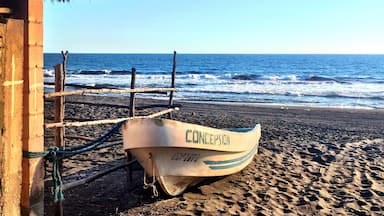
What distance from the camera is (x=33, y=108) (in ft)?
12.6

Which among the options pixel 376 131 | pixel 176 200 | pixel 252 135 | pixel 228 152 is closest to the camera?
pixel 176 200

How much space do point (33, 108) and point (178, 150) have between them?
1828 mm

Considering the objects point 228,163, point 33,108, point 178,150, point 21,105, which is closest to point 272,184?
point 228,163

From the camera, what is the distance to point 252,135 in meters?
7.30

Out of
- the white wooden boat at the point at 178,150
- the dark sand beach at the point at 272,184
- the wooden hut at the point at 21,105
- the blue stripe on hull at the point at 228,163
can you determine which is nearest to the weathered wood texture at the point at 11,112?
the wooden hut at the point at 21,105

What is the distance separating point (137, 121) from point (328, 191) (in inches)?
127

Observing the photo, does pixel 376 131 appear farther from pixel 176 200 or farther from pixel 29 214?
pixel 29 214

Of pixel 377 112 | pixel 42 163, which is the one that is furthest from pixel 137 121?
pixel 377 112

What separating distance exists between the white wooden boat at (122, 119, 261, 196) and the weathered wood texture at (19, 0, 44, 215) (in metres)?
1.13

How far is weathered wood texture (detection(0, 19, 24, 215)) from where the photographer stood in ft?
11.5

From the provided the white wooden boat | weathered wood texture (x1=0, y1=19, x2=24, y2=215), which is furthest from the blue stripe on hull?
weathered wood texture (x1=0, y1=19, x2=24, y2=215)

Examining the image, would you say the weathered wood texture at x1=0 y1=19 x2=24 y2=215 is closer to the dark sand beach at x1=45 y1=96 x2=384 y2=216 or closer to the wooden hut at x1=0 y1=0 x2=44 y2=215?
the wooden hut at x1=0 y1=0 x2=44 y2=215

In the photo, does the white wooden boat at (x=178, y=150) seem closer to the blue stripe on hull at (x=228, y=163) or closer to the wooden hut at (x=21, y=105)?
the blue stripe on hull at (x=228, y=163)

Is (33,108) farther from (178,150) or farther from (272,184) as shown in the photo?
(272,184)
